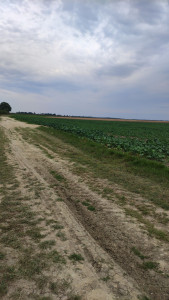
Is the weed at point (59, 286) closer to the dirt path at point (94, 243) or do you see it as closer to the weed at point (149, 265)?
the dirt path at point (94, 243)

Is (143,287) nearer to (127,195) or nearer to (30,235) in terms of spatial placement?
(30,235)

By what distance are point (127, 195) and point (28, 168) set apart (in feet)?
15.9

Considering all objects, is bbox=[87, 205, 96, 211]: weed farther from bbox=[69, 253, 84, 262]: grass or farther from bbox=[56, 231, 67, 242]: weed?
bbox=[69, 253, 84, 262]: grass

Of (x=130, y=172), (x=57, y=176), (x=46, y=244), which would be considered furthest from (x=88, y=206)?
(x=130, y=172)

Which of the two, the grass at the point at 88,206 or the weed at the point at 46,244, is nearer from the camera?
the weed at the point at 46,244

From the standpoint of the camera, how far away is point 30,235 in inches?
163

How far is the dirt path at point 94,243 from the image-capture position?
2.98 meters

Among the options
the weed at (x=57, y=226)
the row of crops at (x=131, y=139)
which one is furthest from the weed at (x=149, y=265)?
the row of crops at (x=131, y=139)

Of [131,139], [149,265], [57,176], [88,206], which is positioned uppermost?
[131,139]

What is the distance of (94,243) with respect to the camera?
4.00 metres

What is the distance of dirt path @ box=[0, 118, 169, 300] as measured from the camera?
2.98 m

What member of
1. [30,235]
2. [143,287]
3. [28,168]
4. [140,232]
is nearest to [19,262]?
[30,235]

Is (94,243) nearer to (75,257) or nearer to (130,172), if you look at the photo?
(75,257)

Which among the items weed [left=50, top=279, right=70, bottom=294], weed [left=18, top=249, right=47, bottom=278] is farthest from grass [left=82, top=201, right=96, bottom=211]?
weed [left=50, top=279, right=70, bottom=294]
